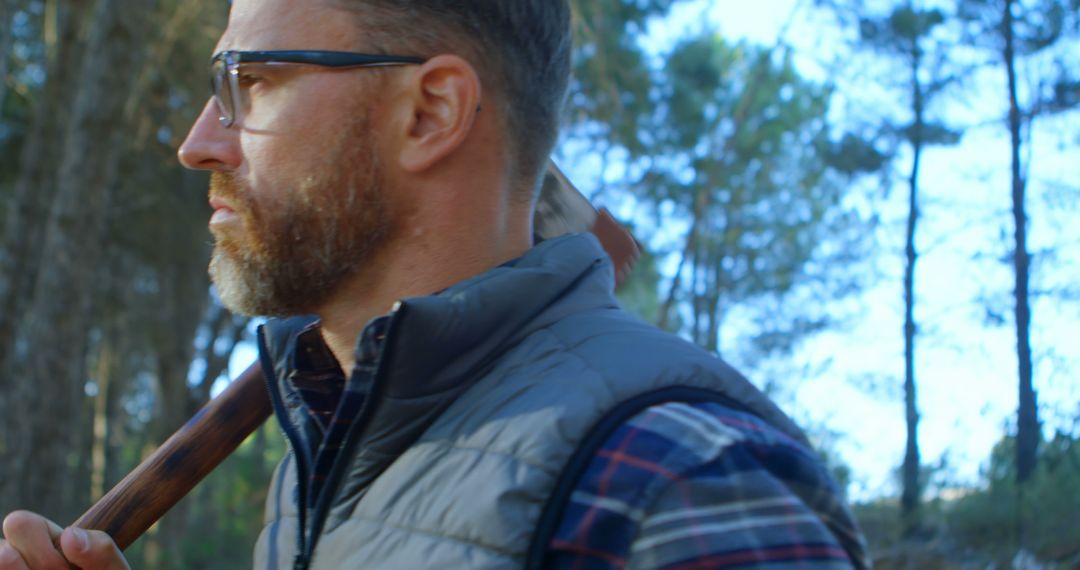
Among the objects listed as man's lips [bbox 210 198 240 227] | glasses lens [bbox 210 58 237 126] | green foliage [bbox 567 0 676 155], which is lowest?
man's lips [bbox 210 198 240 227]

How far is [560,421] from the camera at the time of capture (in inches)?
50.4

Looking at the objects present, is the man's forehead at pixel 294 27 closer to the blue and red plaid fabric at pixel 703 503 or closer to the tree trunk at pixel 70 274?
the blue and red plaid fabric at pixel 703 503

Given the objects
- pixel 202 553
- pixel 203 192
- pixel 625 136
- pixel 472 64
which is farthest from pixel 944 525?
pixel 202 553

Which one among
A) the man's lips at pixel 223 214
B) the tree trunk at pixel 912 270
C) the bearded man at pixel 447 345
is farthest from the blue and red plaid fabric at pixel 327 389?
the tree trunk at pixel 912 270

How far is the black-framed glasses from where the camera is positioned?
1.79 m

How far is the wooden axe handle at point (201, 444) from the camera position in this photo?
1.73 meters

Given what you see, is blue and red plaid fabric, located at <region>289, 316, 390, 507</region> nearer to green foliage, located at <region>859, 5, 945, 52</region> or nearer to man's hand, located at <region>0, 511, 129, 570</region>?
man's hand, located at <region>0, 511, 129, 570</region>

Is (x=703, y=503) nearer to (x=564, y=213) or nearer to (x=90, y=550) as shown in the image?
(x=90, y=550)

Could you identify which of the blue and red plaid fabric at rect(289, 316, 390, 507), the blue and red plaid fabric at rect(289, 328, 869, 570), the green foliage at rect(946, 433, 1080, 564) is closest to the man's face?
the blue and red plaid fabric at rect(289, 316, 390, 507)

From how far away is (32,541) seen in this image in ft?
5.07

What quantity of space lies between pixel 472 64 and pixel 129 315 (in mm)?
18874

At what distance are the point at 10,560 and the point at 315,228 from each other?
0.62 metres

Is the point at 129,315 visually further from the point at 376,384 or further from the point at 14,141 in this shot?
the point at 376,384

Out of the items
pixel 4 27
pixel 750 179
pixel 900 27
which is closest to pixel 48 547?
pixel 4 27
